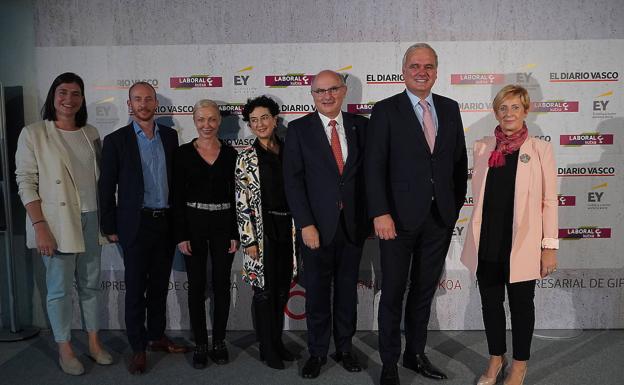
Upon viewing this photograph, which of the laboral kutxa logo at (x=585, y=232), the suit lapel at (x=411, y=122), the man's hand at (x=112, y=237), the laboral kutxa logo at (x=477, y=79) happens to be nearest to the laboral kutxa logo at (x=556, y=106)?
the laboral kutxa logo at (x=477, y=79)

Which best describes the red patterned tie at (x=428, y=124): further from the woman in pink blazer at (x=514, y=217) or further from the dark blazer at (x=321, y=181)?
the dark blazer at (x=321, y=181)

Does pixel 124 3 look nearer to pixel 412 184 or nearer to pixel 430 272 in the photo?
pixel 412 184

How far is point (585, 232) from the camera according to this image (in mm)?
3682

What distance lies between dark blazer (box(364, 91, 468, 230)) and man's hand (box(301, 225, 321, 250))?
34 centimetres

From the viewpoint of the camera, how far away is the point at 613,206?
3.66 m

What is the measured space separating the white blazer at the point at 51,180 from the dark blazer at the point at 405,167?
5.72ft

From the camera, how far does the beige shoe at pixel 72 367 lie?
9.97ft

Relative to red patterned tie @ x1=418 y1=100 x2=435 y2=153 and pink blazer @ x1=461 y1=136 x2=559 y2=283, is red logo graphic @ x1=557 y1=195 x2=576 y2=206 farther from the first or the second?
red patterned tie @ x1=418 y1=100 x2=435 y2=153

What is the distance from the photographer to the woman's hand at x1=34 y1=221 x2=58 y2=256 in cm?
296

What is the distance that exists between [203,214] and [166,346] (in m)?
1.01

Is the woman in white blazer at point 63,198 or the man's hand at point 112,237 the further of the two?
the man's hand at point 112,237

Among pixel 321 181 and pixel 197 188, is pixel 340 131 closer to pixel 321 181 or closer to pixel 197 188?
pixel 321 181

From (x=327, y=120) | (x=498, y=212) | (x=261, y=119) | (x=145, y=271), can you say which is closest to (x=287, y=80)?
(x=261, y=119)

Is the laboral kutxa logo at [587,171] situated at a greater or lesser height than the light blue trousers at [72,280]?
greater
